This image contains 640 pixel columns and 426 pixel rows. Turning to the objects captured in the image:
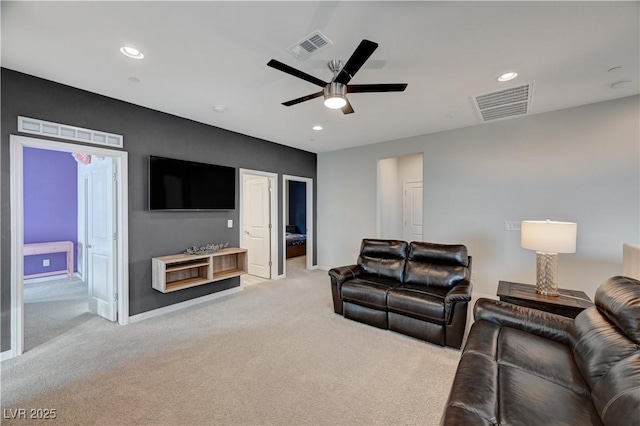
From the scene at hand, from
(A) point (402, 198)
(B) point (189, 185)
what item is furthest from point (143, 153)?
(A) point (402, 198)

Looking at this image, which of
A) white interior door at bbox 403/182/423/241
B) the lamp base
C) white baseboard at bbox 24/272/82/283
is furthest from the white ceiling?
white baseboard at bbox 24/272/82/283

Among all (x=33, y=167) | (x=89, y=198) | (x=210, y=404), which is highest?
(x=33, y=167)

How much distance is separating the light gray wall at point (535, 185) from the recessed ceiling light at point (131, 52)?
4.10 m

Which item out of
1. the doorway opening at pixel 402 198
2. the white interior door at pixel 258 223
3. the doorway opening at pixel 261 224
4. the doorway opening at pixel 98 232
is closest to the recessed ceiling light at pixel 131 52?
the doorway opening at pixel 98 232

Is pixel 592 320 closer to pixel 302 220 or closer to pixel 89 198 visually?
pixel 89 198

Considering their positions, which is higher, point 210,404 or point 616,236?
point 616,236

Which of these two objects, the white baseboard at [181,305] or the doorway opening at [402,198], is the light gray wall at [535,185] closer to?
the doorway opening at [402,198]

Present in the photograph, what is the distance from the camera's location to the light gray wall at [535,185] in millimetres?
3289

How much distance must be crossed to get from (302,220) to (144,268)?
19.0 feet

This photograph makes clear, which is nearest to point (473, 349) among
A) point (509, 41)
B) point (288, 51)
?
point (509, 41)

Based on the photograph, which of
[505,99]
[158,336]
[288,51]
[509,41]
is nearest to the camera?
[509,41]

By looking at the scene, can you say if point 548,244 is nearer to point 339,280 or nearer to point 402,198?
point 339,280

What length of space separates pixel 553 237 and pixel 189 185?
4312mm

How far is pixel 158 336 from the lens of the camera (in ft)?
9.91
